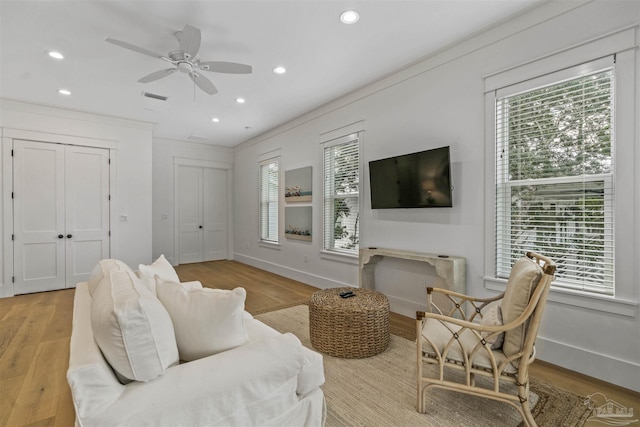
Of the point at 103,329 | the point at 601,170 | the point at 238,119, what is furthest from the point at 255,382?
the point at 238,119

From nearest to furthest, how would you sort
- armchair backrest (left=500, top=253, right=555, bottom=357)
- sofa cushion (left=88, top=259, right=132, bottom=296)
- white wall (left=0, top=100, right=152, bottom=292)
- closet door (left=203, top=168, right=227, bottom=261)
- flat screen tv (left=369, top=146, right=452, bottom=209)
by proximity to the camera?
armchair backrest (left=500, top=253, right=555, bottom=357) → sofa cushion (left=88, top=259, right=132, bottom=296) → flat screen tv (left=369, top=146, right=452, bottom=209) → white wall (left=0, top=100, right=152, bottom=292) → closet door (left=203, top=168, right=227, bottom=261)

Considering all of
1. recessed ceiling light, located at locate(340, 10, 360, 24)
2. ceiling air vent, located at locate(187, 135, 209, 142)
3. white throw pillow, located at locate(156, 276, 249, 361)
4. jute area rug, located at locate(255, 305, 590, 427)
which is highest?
recessed ceiling light, located at locate(340, 10, 360, 24)

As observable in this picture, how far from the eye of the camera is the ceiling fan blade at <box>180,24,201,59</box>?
238 cm

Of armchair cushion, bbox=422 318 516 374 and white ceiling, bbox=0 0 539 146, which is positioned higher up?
white ceiling, bbox=0 0 539 146

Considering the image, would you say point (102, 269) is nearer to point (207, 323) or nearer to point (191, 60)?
point (207, 323)

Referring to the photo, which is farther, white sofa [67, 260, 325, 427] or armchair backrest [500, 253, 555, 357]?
armchair backrest [500, 253, 555, 357]

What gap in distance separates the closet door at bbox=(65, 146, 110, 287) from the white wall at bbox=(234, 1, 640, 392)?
345 centimetres

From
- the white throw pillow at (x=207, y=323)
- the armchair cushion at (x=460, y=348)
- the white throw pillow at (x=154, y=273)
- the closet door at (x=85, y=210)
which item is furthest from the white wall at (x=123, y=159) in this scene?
the armchair cushion at (x=460, y=348)

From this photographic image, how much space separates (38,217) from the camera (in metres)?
4.60

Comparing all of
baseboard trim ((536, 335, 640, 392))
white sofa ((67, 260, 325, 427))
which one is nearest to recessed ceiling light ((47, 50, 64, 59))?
white sofa ((67, 260, 325, 427))

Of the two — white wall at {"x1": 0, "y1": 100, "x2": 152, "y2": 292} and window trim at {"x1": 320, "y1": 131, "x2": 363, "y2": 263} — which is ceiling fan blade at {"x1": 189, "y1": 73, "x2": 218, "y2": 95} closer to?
window trim at {"x1": 320, "y1": 131, "x2": 363, "y2": 263}

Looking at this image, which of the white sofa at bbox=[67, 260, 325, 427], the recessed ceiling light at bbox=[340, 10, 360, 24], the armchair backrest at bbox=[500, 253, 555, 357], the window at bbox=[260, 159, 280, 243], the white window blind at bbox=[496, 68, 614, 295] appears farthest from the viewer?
the window at bbox=[260, 159, 280, 243]

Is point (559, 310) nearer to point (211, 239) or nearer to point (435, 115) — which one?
point (435, 115)

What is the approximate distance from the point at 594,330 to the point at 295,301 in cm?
300
